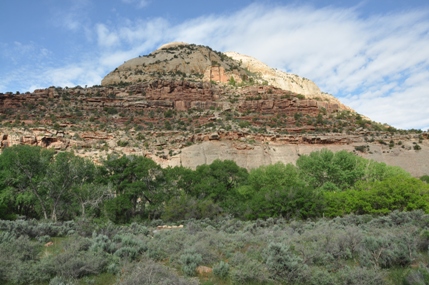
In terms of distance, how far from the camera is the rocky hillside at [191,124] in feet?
175

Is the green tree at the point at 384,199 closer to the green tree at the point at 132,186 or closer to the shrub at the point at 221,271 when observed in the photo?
the green tree at the point at 132,186

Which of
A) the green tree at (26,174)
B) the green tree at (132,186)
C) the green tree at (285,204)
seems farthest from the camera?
the green tree at (132,186)

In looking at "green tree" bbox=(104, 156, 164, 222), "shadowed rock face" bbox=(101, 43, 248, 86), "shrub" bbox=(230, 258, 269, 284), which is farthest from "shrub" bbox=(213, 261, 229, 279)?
"shadowed rock face" bbox=(101, 43, 248, 86)

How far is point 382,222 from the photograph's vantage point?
1934 centimetres

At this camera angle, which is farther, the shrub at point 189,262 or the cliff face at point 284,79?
the cliff face at point 284,79

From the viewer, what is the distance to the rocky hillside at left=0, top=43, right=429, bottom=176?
53375mm

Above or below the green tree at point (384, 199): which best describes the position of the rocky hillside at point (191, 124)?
above

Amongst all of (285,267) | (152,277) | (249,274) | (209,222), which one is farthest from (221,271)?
(209,222)

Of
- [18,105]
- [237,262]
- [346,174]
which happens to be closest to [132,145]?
[18,105]

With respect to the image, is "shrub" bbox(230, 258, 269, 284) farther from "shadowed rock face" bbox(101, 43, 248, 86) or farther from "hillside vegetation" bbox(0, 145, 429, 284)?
"shadowed rock face" bbox(101, 43, 248, 86)

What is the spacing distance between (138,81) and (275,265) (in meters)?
76.0

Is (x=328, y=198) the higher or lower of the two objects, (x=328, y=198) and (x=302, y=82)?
the lower

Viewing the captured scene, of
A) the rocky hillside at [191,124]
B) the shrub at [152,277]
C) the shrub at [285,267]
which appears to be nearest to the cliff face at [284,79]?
the rocky hillside at [191,124]

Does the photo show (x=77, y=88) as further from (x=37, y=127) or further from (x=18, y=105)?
(x=37, y=127)
